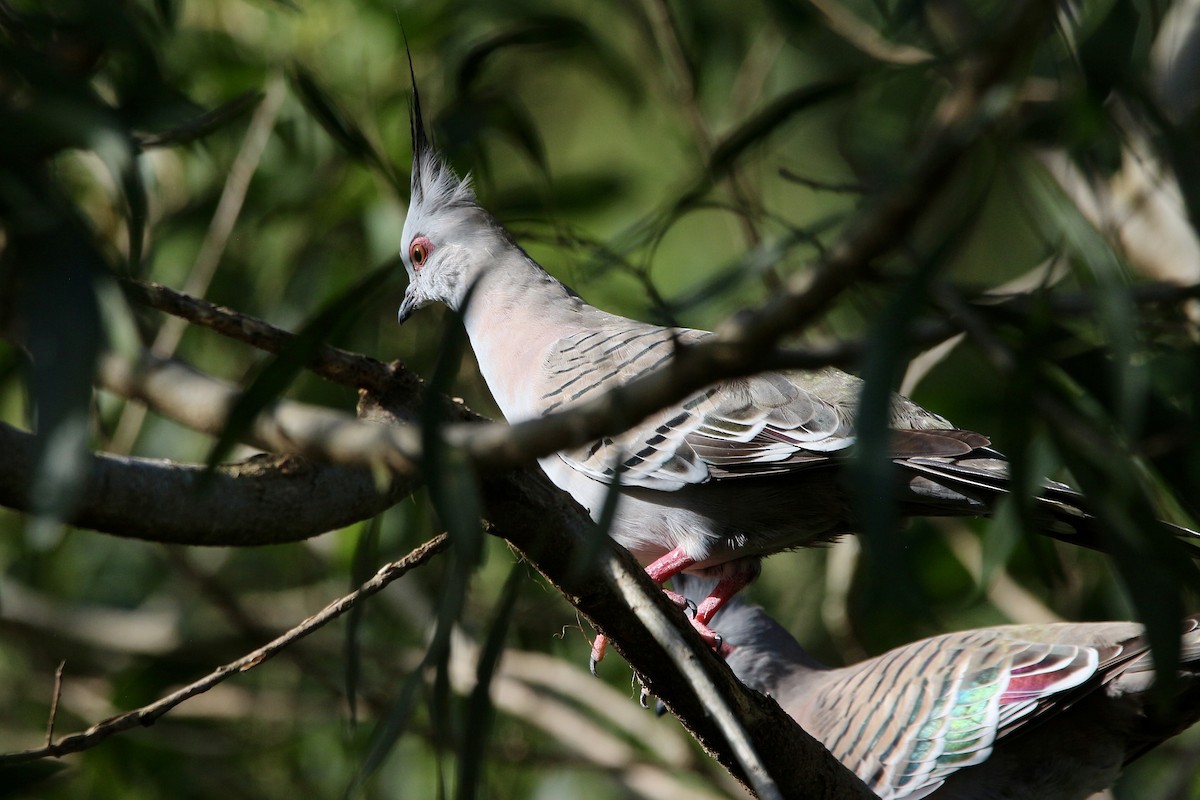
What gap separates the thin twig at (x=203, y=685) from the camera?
1795 mm

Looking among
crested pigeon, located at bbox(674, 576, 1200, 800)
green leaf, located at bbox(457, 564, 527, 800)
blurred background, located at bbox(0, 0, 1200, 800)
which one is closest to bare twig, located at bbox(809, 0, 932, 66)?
blurred background, located at bbox(0, 0, 1200, 800)

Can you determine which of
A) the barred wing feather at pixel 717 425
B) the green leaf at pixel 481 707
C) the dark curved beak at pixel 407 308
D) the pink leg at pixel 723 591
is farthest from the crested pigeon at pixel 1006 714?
the dark curved beak at pixel 407 308

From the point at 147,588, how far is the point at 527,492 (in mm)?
3760

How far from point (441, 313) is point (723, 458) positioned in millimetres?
1631

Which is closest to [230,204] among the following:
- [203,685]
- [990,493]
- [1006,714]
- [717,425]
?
[717,425]

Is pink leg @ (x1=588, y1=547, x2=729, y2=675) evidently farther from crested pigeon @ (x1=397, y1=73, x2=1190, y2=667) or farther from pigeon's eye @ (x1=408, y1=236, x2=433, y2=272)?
pigeon's eye @ (x1=408, y1=236, x2=433, y2=272)

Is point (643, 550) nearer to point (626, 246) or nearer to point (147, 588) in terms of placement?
point (626, 246)

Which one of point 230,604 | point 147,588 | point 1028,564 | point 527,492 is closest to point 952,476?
point 527,492

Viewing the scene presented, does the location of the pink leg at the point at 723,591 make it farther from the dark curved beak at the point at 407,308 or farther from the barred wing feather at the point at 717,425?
the dark curved beak at the point at 407,308

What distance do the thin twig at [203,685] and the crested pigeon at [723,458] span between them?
64 cm

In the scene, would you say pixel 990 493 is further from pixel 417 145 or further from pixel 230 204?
pixel 230 204

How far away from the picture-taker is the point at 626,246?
11.6ft

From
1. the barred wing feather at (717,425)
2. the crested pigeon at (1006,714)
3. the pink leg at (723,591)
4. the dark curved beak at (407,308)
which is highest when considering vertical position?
the dark curved beak at (407,308)

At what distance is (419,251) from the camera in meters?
3.47
